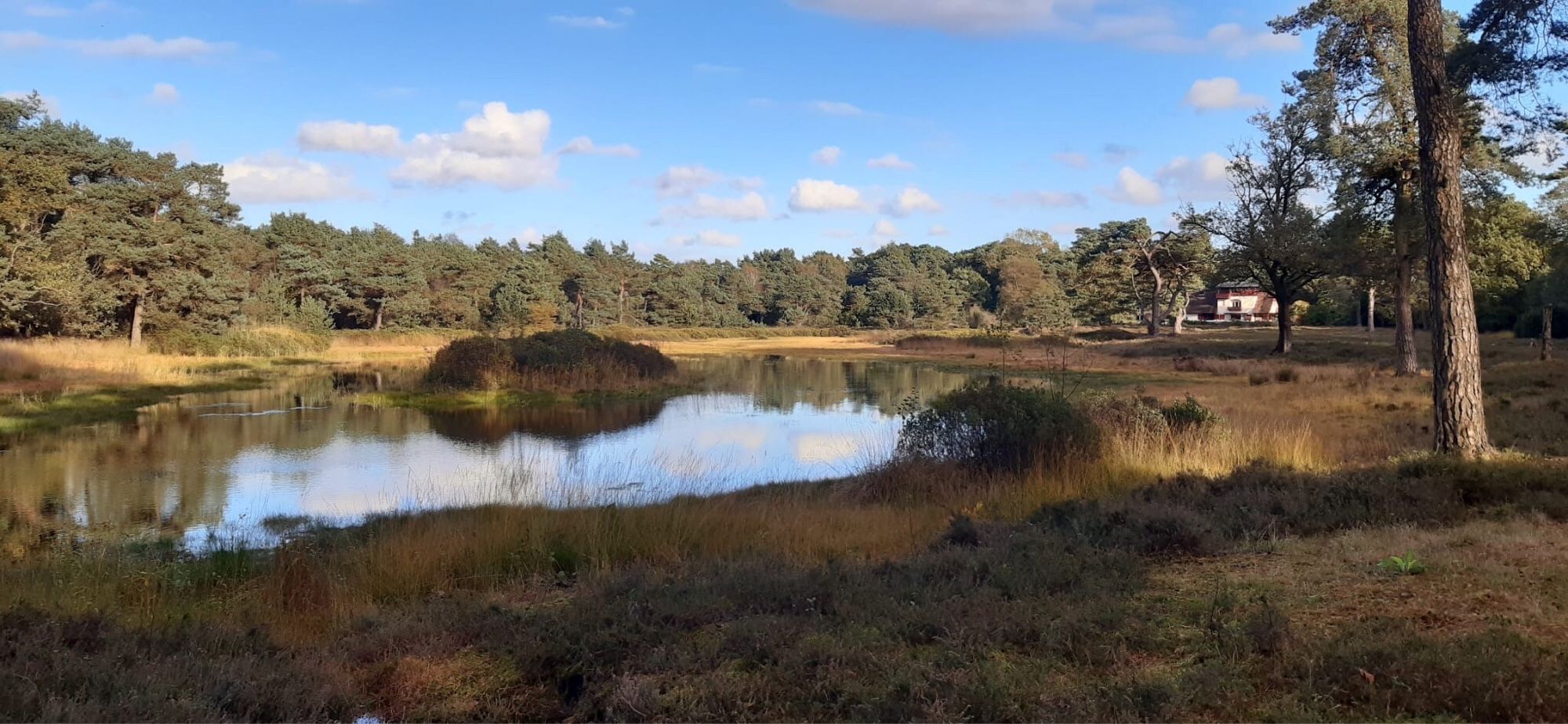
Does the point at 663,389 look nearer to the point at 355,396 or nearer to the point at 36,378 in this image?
the point at 355,396

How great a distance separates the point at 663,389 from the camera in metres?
32.6

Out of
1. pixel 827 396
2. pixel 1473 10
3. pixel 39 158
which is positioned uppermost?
pixel 39 158

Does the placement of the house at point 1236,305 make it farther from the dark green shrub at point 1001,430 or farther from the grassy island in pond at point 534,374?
the dark green shrub at point 1001,430

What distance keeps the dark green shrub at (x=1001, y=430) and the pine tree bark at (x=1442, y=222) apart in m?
3.77

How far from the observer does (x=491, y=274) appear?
7450cm

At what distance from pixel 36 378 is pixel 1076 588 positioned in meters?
30.7

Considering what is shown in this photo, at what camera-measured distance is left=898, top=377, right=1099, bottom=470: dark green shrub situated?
1150 centimetres

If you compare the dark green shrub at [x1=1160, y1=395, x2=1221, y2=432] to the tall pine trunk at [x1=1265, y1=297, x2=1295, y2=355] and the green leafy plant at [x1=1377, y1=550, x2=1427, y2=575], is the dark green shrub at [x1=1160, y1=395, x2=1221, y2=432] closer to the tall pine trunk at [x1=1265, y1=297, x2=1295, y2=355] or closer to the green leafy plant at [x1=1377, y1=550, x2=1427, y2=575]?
the green leafy plant at [x1=1377, y1=550, x2=1427, y2=575]

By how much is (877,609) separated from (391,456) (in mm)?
14973

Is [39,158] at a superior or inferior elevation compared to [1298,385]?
superior

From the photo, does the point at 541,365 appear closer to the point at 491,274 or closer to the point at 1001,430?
the point at 1001,430

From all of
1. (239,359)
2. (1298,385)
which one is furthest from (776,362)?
(1298,385)

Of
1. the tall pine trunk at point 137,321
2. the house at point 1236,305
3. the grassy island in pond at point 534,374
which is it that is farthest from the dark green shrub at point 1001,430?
the house at point 1236,305

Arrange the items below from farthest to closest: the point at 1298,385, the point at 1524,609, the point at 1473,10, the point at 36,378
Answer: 1. the point at 36,378
2. the point at 1298,385
3. the point at 1473,10
4. the point at 1524,609
